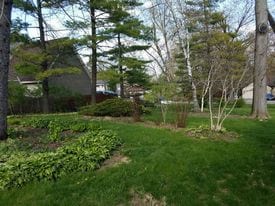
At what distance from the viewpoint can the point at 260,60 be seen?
11.7 meters

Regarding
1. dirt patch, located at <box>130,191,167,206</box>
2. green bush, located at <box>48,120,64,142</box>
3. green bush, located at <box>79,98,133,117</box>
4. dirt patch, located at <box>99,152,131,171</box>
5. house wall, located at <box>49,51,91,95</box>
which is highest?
house wall, located at <box>49,51,91,95</box>

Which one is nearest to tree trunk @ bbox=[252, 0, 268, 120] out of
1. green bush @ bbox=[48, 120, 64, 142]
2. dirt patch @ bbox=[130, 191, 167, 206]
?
green bush @ bbox=[48, 120, 64, 142]

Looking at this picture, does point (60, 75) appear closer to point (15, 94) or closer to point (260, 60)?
point (15, 94)

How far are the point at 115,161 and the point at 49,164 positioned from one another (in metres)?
1.08

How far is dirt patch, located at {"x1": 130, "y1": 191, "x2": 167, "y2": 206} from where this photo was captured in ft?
14.5

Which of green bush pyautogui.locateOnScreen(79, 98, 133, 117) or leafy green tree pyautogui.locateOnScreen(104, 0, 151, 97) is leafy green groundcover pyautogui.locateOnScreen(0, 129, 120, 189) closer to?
green bush pyautogui.locateOnScreen(79, 98, 133, 117)

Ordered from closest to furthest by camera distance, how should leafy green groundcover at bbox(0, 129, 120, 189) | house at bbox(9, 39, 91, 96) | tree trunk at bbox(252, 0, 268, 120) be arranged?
leafy green groundcover at bbox(0, 129, 120, 189), tree trunk at bbox(252, 0, 268, 120), house at bbox(9, 39, 91, 96)

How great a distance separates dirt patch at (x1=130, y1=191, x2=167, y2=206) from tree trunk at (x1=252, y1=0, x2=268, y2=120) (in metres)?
8.20

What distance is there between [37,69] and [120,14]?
4.95 m

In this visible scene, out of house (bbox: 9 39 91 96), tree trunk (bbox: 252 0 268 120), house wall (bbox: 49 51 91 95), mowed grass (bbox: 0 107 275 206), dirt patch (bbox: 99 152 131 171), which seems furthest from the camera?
house wall (bbox: 49 51 91 95)

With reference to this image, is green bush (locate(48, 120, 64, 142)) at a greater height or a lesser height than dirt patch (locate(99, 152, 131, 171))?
greater

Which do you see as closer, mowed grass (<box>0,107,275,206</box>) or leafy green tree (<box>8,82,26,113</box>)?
mowed grass (<box>0,107,275,206</box>)

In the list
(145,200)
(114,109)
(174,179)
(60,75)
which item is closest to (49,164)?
(145,200)

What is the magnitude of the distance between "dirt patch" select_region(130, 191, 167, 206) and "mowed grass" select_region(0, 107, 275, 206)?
0.16ft
